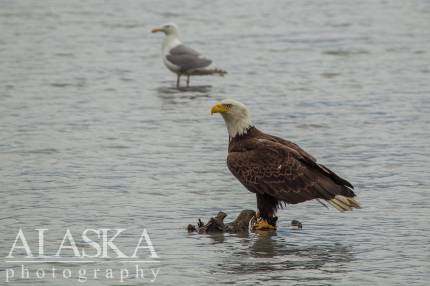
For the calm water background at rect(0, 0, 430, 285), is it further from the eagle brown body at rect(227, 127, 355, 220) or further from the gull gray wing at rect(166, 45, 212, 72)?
the gull gray wing at rect(166, 45, 212, 72)

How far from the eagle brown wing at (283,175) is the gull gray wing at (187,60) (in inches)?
412

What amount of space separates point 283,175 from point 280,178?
45 millimetres

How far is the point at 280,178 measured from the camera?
11766mm

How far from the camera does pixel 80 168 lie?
14.7 m

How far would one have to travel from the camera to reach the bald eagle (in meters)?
11.6

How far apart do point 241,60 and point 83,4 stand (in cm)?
1114

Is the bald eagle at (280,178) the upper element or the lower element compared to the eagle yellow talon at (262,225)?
upper

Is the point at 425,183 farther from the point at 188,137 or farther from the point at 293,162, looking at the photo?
the point at 188,137

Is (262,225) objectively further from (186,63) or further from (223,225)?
(186,63)

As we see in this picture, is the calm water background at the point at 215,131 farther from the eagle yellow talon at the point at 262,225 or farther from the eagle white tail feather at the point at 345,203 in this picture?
the eagle white tail feather at the point at 345,203

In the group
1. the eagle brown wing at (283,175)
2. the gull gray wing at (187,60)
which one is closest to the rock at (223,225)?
the eagle brown wing at (283,175)

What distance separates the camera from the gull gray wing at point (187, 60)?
73.4 ft

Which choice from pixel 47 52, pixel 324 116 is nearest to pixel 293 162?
pixel 324 116

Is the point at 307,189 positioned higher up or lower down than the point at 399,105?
lower down
